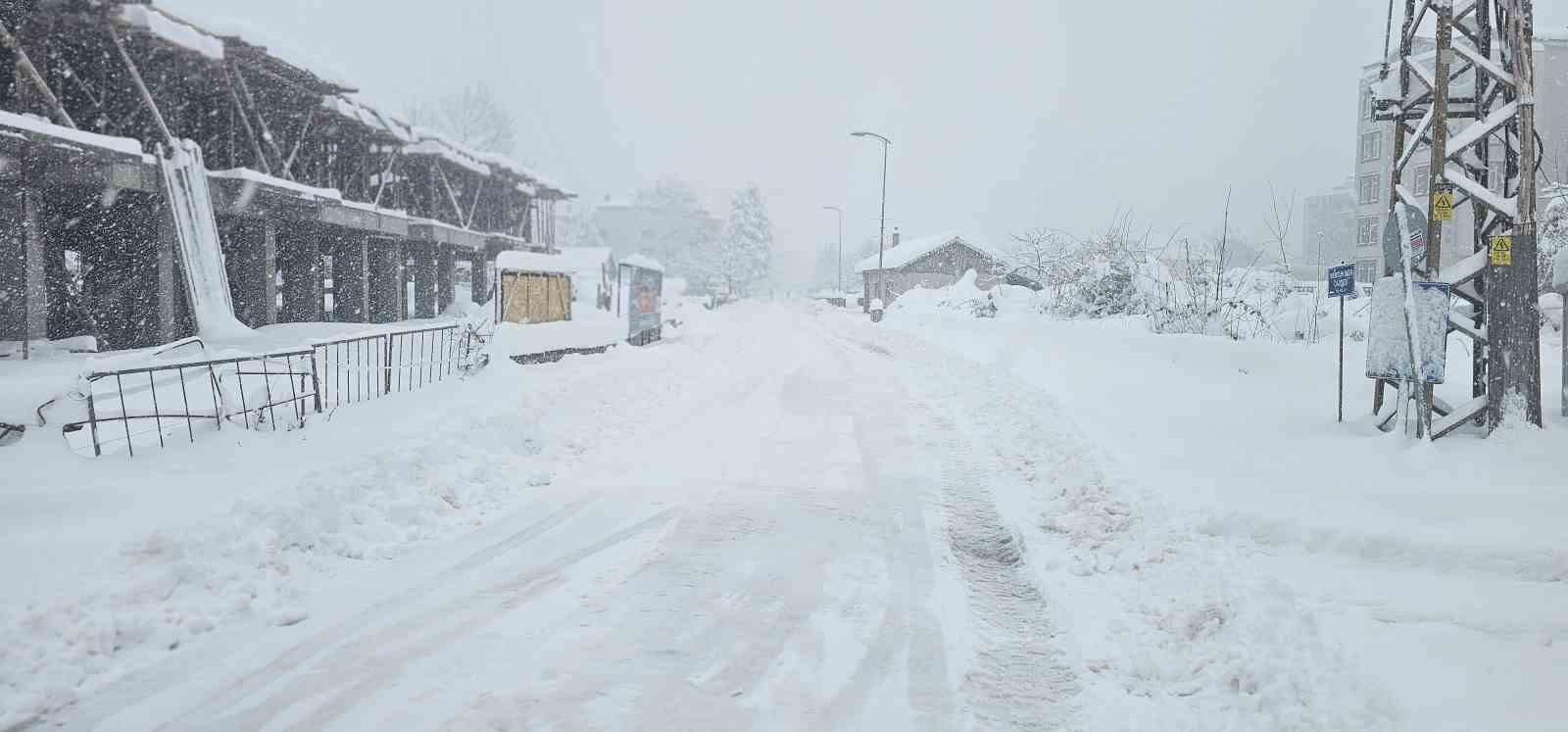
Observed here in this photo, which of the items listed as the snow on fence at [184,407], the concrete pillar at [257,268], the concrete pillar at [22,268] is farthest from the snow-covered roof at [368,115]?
the snow on fence at [184,407]

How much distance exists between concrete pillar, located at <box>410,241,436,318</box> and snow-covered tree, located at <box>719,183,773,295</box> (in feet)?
169

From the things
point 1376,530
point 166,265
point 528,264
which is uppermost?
point 528,264

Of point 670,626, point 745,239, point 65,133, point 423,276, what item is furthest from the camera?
point 745,239

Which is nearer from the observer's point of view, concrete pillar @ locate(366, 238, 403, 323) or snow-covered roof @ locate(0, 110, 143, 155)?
snow-covered roof @ locate(0, 110, 143, 155)

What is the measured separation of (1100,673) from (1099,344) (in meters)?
12.0

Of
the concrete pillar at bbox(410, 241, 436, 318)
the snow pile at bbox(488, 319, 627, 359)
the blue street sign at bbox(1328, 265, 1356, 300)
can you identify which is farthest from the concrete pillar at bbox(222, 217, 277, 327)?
the blue street sign at bbox(1328, 265, 1356, 300)

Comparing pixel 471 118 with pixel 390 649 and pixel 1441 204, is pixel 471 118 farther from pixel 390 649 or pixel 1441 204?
pixel 390 649

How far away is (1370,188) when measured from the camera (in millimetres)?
43312

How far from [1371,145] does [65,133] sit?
53.2 m

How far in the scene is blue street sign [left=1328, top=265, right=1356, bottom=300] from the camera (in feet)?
25.0

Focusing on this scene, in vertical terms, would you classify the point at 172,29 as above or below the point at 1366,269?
above

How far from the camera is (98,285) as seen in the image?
18172 millimetres

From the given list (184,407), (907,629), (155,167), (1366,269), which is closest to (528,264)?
(155,167)

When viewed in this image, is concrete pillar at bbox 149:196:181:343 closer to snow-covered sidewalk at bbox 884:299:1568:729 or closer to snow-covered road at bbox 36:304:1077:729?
snow-covered road at bbox 36:304:1077:729
